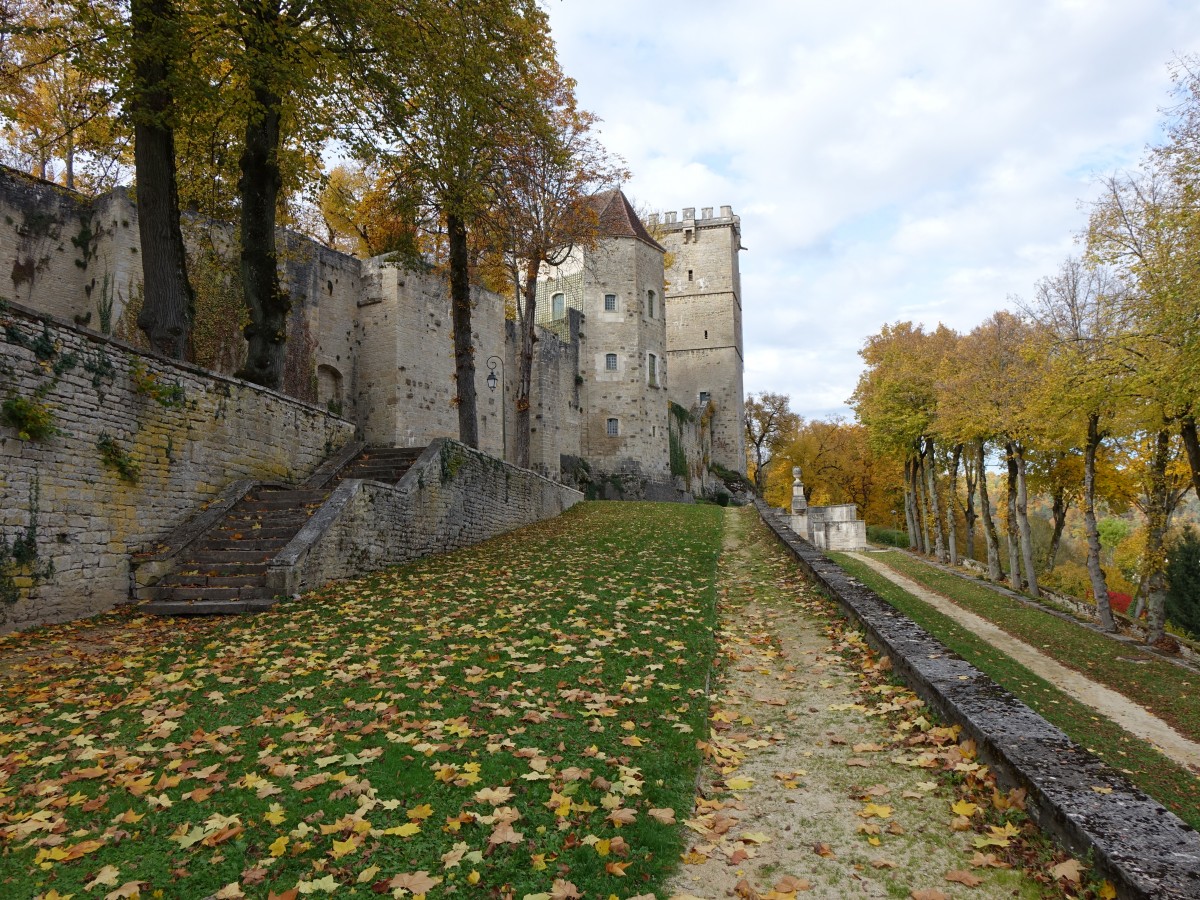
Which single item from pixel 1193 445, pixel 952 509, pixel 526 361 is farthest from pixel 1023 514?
pixel 526 361

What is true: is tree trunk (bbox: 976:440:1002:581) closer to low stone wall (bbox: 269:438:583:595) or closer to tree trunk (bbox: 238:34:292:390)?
low stone wall (bbox: 269:438:583:595)

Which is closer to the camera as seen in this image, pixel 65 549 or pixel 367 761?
pixel 367 761

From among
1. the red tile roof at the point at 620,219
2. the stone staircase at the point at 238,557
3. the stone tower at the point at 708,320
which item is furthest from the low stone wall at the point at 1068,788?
the stone tower at the point at 708,320

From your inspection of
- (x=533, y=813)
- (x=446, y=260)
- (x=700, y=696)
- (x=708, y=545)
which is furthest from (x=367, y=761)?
(x=446, y=260)

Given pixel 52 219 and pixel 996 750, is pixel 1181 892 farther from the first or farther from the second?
pixel 52 219

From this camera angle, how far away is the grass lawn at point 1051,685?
19.3 feet

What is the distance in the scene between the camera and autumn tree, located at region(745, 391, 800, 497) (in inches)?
2416

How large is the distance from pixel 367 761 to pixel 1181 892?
12.1 ft

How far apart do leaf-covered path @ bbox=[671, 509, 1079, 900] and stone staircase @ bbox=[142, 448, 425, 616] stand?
19.1ft

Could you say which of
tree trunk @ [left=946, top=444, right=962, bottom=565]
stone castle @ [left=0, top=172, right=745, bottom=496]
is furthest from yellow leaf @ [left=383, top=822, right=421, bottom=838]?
→ tree trunk @ [left=946, top=444, right=962, bottom=565]

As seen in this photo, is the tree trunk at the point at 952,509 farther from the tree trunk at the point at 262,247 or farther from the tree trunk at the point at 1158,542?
the tree trunk at the point at 262,247

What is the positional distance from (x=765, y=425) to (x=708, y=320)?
13.0 meters

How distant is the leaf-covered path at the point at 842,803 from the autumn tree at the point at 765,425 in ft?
186

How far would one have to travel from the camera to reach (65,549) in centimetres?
764
